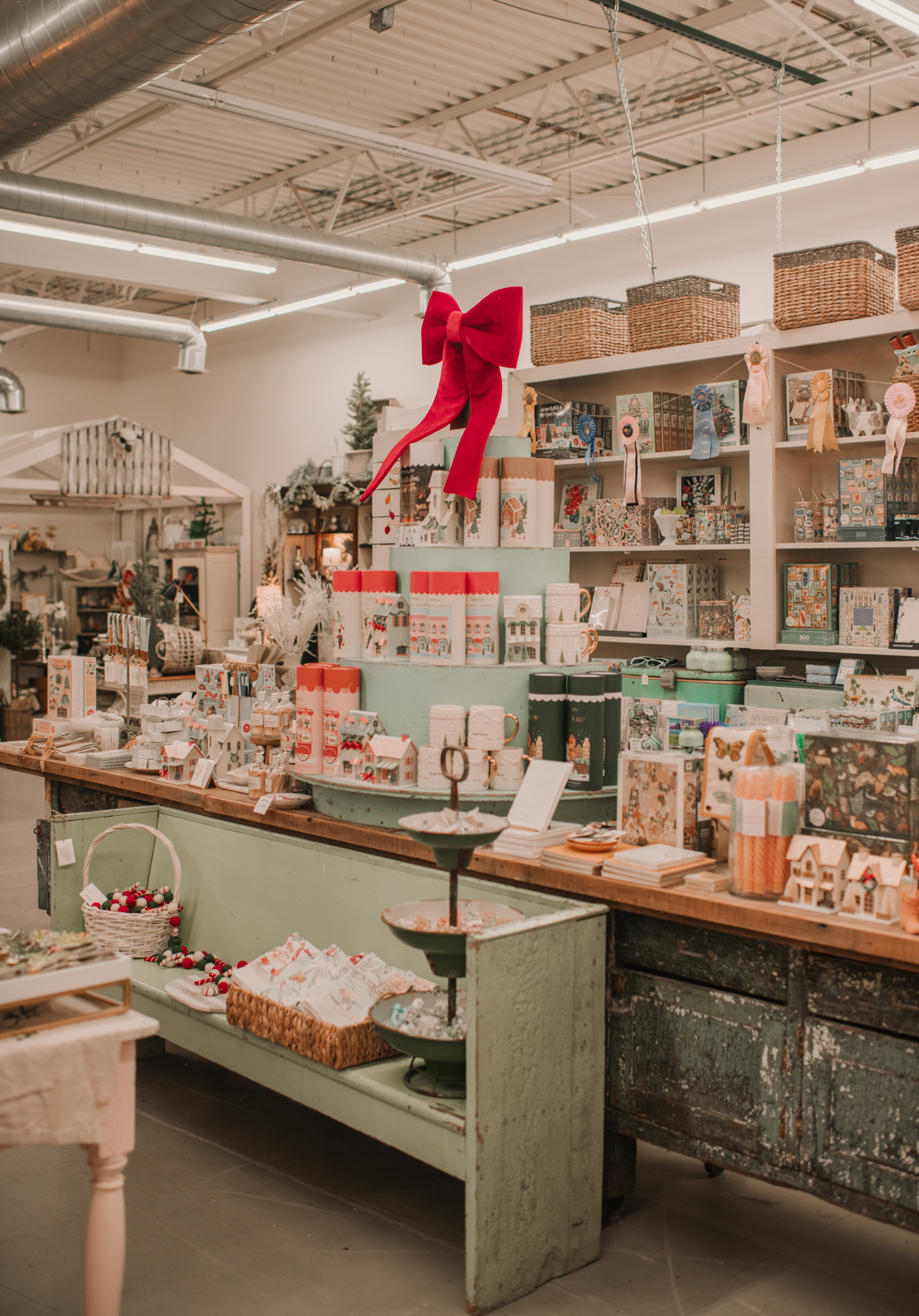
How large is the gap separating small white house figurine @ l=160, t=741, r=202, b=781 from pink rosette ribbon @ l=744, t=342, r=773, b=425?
3.04 meters

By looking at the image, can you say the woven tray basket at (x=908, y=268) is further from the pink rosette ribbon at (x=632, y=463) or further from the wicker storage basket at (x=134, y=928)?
the wicker storage basket at (x=134, y=928)

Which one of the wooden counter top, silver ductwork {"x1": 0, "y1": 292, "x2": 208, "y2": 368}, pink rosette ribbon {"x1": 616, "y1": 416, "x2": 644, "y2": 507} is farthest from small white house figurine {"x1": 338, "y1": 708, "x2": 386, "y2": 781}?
silver ductwork {"x1": 0, "y1": 292, "x2": 208, "y2": 368}

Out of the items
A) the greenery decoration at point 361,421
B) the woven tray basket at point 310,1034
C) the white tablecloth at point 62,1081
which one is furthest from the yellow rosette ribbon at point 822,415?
the greenery decoration at point 361,421

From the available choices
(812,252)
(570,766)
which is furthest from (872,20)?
(570,766)

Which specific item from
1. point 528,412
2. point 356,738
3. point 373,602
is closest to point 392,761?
point 356,738

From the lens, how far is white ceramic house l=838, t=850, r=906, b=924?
7.90ft

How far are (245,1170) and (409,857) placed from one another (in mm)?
976

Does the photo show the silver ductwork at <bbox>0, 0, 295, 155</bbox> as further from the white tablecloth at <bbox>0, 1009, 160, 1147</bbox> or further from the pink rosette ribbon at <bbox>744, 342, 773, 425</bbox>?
the white tablecloth at <bbox>0, 1009, 160, 1147</bbox>

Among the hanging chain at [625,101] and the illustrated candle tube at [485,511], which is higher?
the hanging chain at [625,101]

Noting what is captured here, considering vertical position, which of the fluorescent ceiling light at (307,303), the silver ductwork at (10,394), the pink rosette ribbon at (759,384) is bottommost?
the pink rosette ribbon at (759,384)

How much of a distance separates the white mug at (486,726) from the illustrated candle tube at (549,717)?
96mm

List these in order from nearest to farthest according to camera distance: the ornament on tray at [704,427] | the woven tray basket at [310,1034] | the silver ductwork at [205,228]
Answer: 1. the woven tray basket at [310,1034]
2. the ornament on tray at [704,427]
3. the silver ductwork at [205,228]

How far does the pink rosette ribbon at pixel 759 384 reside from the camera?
5.50 m

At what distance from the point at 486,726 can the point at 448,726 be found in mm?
108
